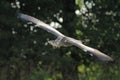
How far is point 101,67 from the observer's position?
497 inches

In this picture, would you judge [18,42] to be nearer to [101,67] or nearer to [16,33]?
[16,33]

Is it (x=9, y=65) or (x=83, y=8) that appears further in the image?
(x=83, y=8)

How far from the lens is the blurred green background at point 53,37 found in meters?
12.1

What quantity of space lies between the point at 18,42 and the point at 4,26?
559mm

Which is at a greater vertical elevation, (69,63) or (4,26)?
(4,26)

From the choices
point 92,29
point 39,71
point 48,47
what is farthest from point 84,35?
point 39,71

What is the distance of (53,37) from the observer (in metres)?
12.4

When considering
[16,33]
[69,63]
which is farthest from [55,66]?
[16,33]

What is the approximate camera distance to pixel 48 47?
41.3 feet

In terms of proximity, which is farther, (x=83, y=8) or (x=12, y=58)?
(x=83, y=8)

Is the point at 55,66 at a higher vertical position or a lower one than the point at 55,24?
lower

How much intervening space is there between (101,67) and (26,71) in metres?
1.85

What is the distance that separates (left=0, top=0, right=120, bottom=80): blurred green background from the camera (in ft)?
39.8

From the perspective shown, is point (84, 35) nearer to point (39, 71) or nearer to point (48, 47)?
point (48, 47)
